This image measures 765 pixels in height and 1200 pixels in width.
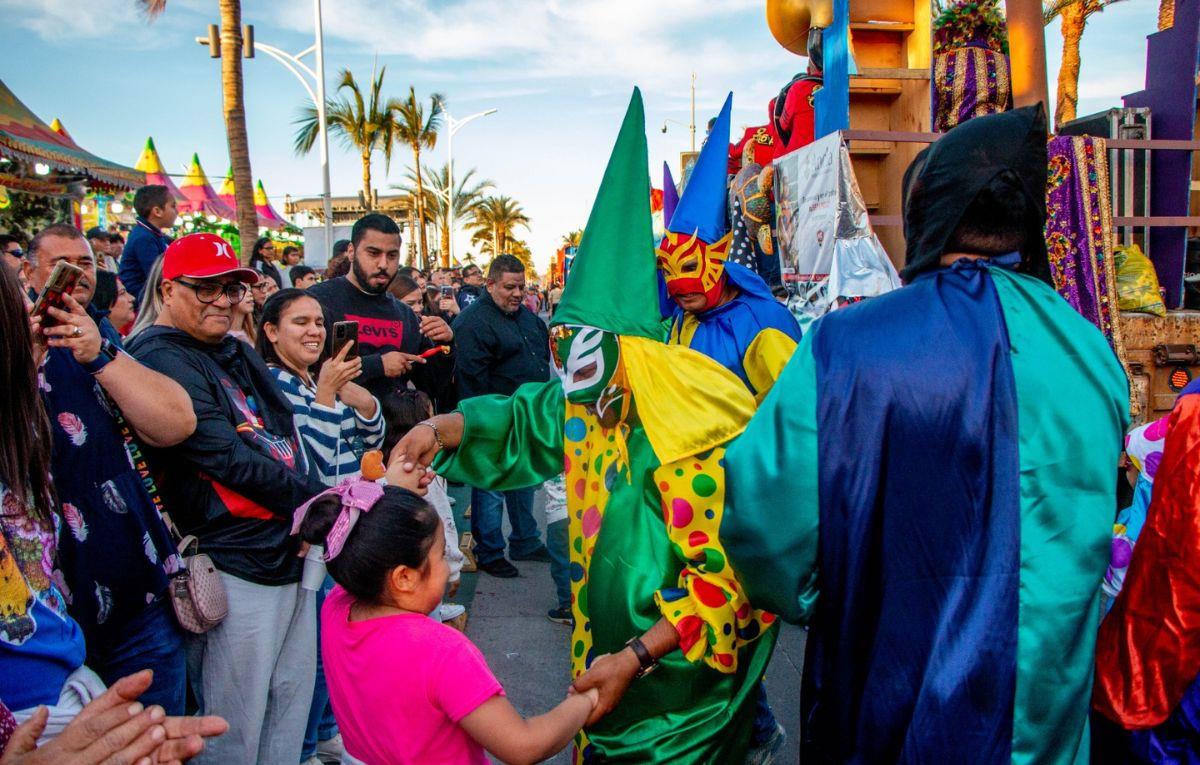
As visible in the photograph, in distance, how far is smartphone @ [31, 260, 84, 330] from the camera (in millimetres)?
1860

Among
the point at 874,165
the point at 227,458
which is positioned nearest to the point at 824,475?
the point at 227,458

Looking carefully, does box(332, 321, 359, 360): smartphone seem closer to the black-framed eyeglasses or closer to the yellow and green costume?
the black-framed eyeglasses

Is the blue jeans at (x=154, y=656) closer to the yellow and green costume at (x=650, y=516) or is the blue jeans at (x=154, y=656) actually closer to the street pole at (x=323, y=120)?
the yellow and green costume at (x=650, y=516)

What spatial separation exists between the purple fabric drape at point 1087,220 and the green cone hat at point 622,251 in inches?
140

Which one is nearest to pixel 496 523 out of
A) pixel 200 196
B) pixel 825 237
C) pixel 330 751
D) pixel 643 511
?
pixel 330 751

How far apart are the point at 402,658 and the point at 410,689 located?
0.22ft

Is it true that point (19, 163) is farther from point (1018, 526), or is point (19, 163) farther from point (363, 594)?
point (1018, 526)

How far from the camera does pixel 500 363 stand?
5500 millimetres

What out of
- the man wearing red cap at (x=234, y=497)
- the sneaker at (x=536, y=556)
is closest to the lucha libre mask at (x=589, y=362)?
the man wearing red cap at (x=234, y=497)

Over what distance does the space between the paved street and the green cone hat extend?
6.84ft

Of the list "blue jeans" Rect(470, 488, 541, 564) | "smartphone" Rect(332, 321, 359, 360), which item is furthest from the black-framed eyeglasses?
"blue jeans" Rect(470, 488, 541, 564)

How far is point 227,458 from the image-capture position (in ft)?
7.80

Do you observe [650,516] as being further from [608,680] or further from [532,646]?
[532,646]

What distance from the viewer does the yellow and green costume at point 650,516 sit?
1.91 metres
